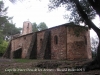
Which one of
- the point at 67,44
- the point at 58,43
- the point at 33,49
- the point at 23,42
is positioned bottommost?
the point at 33,49

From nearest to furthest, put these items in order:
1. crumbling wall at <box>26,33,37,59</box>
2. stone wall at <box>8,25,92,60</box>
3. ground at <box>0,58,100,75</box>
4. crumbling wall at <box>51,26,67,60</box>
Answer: ground at <box>0,58,100,75</box> → stone wall at <box>8,25,92,60</box> → crumbling wall at <box>51,26,67,60</box> → crumbling wall at <box>26,33,37,59</box>

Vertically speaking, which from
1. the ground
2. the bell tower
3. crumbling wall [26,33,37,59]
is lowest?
the ground

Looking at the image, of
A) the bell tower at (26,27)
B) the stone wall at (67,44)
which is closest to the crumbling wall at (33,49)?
the stone wall at (67,44)

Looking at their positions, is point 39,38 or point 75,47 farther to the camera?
point 39,38

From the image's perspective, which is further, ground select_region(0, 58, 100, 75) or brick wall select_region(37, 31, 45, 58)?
brick wall select_region(37, 31, 45, 58)

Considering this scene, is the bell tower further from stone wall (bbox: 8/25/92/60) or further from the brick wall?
stone wall (bbox: 8/25/92/60)

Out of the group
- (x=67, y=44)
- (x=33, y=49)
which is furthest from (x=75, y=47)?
(x=33, y=49)

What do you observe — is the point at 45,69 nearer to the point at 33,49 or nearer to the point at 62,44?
the point at 62,44

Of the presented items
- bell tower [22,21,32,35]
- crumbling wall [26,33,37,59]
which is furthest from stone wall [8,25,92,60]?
bell tower [22,21,32,35]

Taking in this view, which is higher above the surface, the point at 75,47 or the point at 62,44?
the point at 62,44

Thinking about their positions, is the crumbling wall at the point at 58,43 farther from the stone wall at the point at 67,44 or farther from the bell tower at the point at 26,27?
the bell tower at the point at 26,27

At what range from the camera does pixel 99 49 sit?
383 inches

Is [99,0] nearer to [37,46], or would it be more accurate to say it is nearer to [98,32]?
[98,32]

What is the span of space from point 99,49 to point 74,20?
411 centimetres
